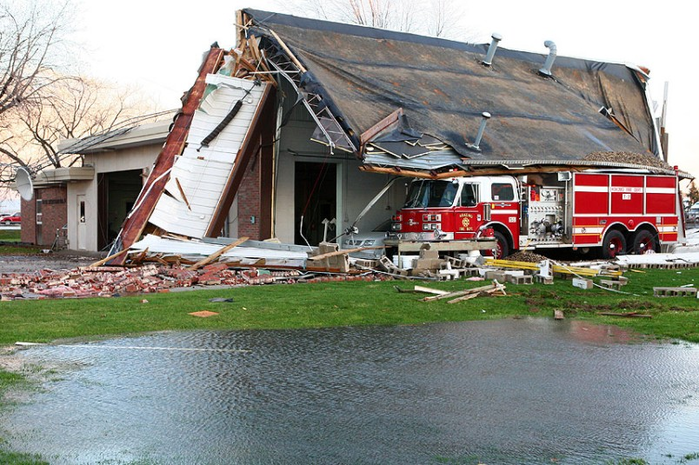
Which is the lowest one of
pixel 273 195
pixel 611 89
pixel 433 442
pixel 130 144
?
pixel 433 442

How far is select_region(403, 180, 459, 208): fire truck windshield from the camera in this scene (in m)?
20.5

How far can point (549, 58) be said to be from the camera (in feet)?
102

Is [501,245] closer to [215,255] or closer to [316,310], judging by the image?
[215,255]

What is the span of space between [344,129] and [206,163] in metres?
4.24

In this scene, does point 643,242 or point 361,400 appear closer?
point 361,400

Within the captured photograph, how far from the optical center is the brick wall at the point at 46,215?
3600cm

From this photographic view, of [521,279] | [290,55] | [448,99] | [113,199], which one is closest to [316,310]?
[521,279]

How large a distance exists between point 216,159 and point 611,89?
57.8 feet

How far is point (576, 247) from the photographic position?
22.6m

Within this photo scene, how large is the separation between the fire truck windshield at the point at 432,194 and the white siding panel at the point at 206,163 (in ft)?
17.2

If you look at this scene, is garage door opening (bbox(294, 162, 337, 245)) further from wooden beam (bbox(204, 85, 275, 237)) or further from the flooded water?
the flooded water

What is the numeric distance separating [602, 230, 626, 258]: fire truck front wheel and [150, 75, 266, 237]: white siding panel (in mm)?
11327

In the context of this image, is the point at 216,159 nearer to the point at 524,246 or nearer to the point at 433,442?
the point at 524,246

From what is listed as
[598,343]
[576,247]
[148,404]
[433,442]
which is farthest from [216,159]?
[433,442]
